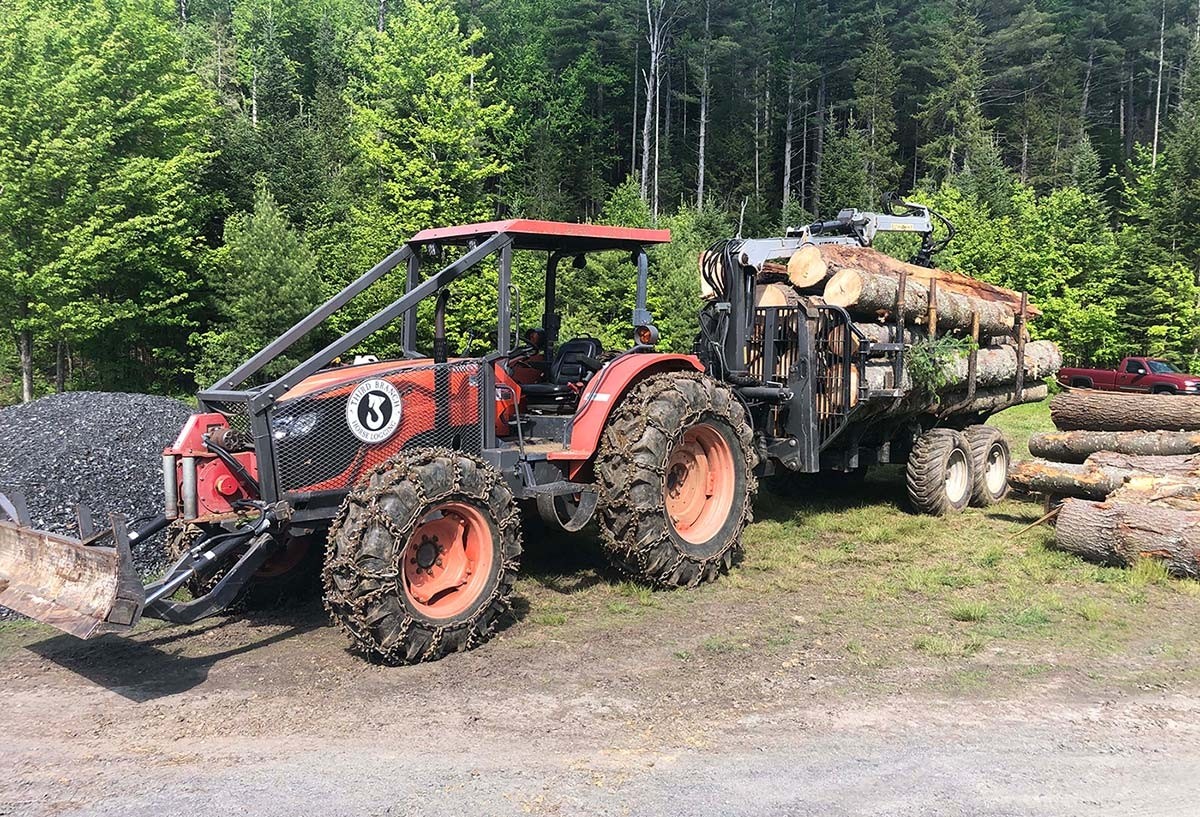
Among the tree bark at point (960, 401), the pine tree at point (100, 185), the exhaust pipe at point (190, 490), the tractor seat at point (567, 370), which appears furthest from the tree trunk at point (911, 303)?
the pine tree at point (100, 185)

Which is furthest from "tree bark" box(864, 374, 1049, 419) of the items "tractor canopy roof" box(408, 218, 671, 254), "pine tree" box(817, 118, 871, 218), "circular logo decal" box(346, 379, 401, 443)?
"pine tree" box(817, 118, 871, 218)

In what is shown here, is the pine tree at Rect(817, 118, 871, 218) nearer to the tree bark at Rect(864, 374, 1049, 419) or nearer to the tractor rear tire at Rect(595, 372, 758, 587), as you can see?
the tree bark at Rect(864, 374, 1049, 419)

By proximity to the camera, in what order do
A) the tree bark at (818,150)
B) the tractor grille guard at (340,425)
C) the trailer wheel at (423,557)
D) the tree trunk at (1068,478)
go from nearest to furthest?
1. the trailer wheel at (423,557)
2. the tractor grille guard at (340,425)
3. the tree trunk at (1068,478)
4. the tree bark at (818,150)

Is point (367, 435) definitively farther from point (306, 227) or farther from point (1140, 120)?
point (1140, 120)

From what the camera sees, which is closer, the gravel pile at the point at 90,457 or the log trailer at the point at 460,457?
the log trailer at the point at 460,457

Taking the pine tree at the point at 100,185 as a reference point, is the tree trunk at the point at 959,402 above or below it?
below

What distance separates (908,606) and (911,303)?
3961mm

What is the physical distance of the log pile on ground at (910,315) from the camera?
29.5ft

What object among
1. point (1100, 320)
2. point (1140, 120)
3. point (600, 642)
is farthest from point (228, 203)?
point (1140, 120)

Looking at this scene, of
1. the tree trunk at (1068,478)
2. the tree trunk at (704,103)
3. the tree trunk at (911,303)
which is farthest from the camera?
the tree trunk at (704,103)

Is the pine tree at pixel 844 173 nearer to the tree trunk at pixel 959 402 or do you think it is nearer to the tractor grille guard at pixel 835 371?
the tree trunk at pixel 959 402

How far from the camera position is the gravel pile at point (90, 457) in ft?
24.5

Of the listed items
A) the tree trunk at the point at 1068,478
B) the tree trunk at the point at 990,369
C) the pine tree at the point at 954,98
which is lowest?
the tree trunk at the point at 1068,478

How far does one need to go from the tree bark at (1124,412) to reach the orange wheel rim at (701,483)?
5.85 meters
